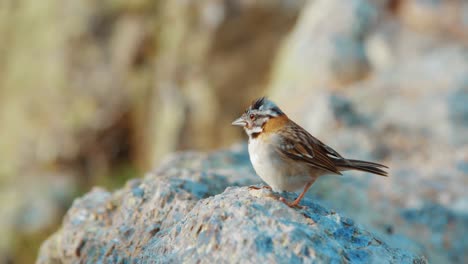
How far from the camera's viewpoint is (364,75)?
982cm

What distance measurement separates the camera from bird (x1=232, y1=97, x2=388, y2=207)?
4238 millimetres

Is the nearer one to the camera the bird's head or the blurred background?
the bird's head

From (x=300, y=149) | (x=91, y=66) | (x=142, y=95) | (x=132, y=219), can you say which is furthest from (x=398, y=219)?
(x=91, y=66)

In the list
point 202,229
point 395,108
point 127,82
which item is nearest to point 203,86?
point 127,82

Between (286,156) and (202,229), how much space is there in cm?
102

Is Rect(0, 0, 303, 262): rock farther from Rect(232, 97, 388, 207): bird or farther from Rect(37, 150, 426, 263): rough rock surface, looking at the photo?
Rect(232, 97, 388, 207): bird

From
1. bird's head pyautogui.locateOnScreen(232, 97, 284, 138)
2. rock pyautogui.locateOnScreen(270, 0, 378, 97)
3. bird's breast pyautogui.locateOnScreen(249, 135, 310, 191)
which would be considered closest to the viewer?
bird's breast pyautogui.locateOnScreen(249, 135, 310, 191)

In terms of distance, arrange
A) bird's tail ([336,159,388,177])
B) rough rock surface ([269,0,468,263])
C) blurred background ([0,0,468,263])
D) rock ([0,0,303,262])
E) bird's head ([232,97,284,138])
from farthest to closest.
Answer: rock ([0,0,303,262])
blurred background ([0,0,468,263])
rough rock surface ([269,0,468,263])
bird's head ([232,97,284,138])
bird's tail ([336,159,388,177])

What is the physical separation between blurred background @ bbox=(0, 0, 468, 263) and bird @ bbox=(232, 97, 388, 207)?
2800mm

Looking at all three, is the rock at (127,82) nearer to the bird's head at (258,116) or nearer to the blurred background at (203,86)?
the blurred background at (203,86)

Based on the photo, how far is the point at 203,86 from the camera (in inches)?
525

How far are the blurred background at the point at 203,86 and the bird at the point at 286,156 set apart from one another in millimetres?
2800

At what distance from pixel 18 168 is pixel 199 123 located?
4.14 m

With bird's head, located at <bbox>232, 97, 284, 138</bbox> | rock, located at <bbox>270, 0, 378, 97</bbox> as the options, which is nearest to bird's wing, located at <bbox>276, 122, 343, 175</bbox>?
bird's head, located at <bbox>232, 97, 284, 138</bbox>
